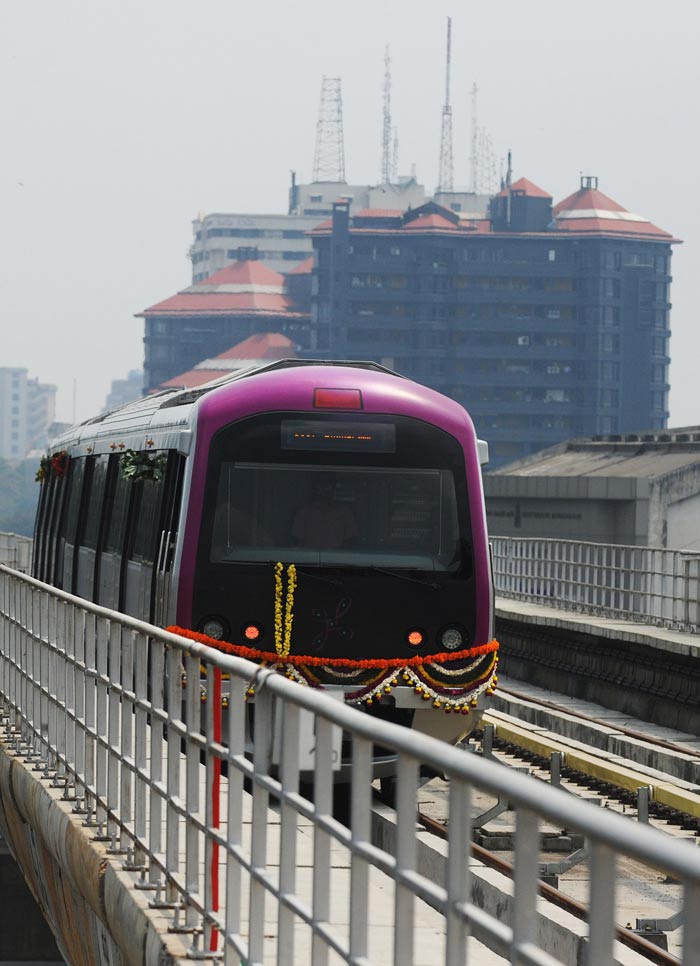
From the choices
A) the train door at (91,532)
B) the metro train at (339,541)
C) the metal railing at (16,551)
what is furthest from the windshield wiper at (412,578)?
the metal railing at (16,551)

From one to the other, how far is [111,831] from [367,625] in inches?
206

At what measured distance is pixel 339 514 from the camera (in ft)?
43.1

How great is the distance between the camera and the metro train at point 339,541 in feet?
42.0

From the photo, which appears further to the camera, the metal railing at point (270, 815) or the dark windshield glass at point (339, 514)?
Result: the dark windshield glass at point (339, 514)

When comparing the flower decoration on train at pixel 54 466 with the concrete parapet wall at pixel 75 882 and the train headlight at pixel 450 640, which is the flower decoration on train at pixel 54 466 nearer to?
the train headlight at pixel 450 640

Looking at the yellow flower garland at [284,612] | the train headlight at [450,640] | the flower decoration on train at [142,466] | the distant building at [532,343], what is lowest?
the train headlight at [450,640]

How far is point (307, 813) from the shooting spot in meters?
4.38

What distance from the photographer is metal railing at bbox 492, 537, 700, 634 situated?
72.2 ft

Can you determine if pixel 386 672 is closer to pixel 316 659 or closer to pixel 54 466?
pixel 316 659

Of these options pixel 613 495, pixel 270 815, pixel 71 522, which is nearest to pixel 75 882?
pixel 270 815

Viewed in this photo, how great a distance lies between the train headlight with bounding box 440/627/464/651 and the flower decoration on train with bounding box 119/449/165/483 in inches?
94.1

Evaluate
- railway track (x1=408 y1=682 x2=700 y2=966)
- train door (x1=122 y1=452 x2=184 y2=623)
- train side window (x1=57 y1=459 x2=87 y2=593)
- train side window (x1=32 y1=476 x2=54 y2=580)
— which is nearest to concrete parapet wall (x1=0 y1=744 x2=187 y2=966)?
railway track (x1=408 y1=682 x2=700 y2=966)

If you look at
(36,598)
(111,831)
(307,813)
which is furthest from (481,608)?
(307,813)

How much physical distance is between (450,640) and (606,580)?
12.2 m
